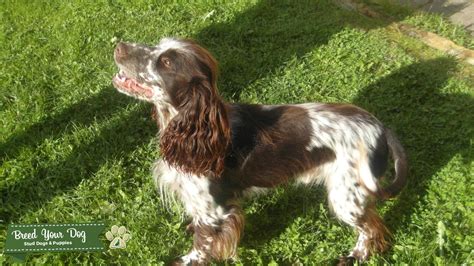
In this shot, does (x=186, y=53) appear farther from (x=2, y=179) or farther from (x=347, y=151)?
(x=2, y=179)

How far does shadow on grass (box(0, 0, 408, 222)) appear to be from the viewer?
4.21 m

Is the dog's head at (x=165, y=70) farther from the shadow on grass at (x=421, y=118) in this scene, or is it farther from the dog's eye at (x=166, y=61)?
the shadow on grass at (x=421, y=118)

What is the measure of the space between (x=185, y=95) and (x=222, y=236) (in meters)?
1.17

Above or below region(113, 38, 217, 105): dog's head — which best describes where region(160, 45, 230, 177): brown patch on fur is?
below

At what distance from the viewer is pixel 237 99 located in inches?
206

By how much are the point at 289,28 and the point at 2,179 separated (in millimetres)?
3923

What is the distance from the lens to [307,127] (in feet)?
10.8

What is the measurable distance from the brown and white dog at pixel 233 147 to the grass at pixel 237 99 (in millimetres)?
430

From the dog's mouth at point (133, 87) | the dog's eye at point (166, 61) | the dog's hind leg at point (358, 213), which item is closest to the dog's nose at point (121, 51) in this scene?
the dog's mouth at point (133, 87)

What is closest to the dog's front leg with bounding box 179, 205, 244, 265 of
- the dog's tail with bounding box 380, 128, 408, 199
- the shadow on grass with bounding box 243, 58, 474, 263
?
the shadow on grass with bounding box 243, 58, 474, 263

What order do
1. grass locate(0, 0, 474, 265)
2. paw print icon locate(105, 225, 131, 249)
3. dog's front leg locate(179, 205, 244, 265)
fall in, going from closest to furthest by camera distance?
dog's front leg locate(179, 205, 244, 265) < paw print icon locate(105, 225, 131, 249) < grass locate(0, 0, 474, 265)

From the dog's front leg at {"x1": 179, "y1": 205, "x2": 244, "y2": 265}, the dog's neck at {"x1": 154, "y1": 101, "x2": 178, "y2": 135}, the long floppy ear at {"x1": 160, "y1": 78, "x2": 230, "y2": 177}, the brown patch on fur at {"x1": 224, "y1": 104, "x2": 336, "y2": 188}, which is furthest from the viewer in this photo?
the dog's front leg at {"x1": 179, "y1": 205, "x2": 244, "y2": 265}

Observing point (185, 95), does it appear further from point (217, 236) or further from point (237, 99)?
point (237, 99)

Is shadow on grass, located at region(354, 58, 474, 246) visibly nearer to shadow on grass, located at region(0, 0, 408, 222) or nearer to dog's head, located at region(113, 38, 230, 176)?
shadow on grass, located at region(0, 0, 408, 222)
